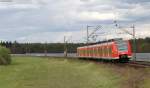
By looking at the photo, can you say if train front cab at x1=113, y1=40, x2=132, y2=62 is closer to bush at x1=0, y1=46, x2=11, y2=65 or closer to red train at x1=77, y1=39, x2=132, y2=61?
red train at x1=77, y1=39, x2=132, y2=61

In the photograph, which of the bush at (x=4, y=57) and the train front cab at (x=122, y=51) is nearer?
the train front cab at (x=122, y=51)

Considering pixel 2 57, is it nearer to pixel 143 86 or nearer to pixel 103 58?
pixel 103 58

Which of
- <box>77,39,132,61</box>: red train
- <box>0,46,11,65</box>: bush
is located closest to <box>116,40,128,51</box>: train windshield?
<box>77,39,132,61</box>: red train

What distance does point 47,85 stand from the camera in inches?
1328

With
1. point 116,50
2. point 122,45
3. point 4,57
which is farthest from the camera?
point 4,57

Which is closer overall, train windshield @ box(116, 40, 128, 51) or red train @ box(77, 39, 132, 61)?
red train @ box(77, 39, 132, 61)

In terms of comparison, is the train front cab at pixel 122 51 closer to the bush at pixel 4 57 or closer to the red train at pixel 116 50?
the red train at pixel 116 50

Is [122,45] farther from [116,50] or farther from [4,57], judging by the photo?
[4,57]

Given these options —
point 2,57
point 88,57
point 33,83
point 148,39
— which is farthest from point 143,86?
point 148,39

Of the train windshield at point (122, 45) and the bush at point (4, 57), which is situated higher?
the train windshield at point (122, 45)

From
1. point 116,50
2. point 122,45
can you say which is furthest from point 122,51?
point 122,45

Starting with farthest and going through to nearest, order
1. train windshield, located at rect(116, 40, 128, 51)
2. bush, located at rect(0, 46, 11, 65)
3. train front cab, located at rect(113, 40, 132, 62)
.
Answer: bush, located at rect(0, 46, 11, 65)
train windshield, located at rect(116, 40, 128, 51)
train front cab, located at rect(113, 40, 132, 62)

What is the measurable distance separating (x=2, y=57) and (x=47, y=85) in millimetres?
38715

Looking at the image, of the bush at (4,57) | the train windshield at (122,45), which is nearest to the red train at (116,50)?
the train windshield at (122,45)
